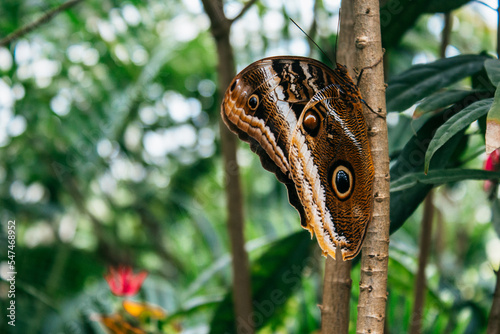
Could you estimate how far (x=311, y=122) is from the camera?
40cm

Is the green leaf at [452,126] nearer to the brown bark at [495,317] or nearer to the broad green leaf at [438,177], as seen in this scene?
the broad green leaf at [438,177]

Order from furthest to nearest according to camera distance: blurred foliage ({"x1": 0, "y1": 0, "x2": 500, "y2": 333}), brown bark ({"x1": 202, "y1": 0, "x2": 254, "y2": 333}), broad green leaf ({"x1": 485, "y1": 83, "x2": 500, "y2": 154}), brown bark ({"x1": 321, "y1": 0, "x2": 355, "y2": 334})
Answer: blurred foliage ({"x1": 0, "y1": 0, "x2": 500, "y2": 333})
brown bark ({"x1": 202, "y1": 0, "x2": 254, "y2": 333})
brown bark ({"x1": 321, "y1": 0, "x2": 355, "y2": 334})
broad green leaf ({"x1": 485, "y1": 83, "x2": 500, "y2": 154})

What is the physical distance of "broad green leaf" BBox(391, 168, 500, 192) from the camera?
0.46 m

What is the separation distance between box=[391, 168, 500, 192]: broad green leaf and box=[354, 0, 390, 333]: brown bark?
0.11m

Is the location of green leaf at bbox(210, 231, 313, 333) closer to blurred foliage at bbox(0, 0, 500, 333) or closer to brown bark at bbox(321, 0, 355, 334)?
blurred foliage at bbox(0, 0, 500, 333)

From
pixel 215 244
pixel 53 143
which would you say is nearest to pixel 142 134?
pixel 53 143

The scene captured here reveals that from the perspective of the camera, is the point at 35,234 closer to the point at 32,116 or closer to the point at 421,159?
the point at 32,116

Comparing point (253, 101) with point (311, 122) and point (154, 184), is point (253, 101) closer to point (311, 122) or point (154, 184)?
point (311, 122)

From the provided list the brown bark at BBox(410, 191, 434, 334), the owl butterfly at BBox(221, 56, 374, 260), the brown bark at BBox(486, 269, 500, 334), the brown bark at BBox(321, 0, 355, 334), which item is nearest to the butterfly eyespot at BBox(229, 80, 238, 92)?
the owl butterfly at BBox(221, 56, 374, 260)

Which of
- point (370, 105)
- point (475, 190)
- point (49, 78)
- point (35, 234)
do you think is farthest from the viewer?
point (475, 190)

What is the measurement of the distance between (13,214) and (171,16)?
109cm

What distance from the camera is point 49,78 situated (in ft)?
5.54

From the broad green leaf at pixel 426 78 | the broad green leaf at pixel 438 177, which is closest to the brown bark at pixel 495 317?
the broad green leaf at pixel 438 177

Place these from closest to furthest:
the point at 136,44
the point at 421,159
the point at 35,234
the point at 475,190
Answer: the point at 421,159, the point at 136,44, the point at 35,234, the point at 475,190
